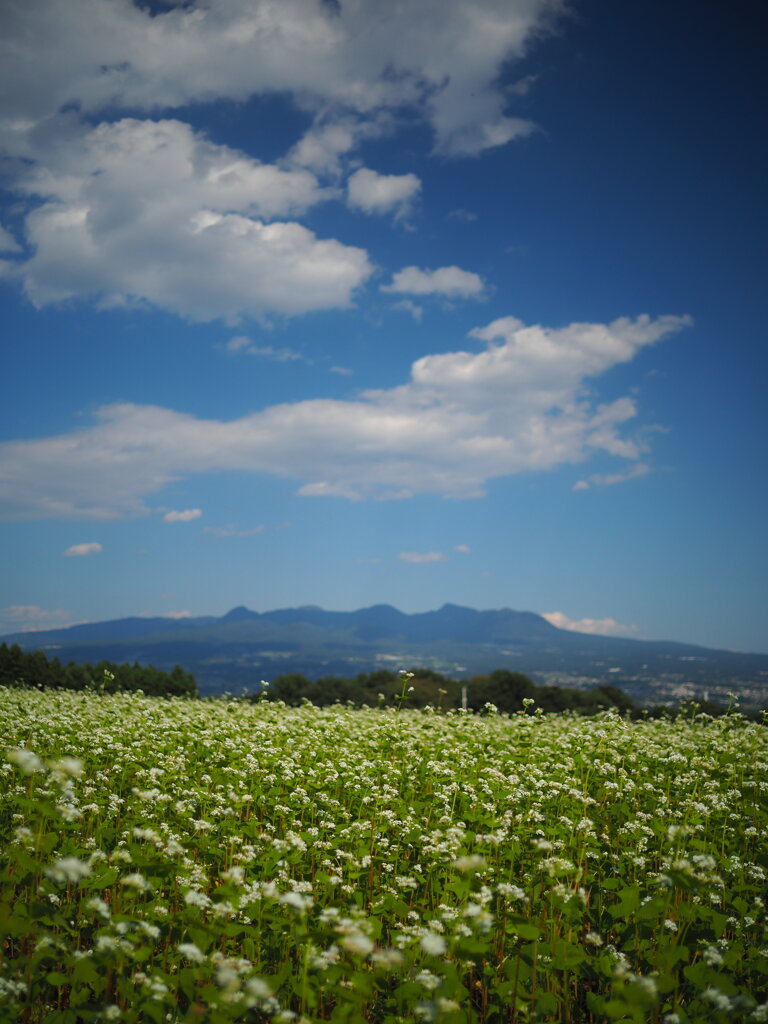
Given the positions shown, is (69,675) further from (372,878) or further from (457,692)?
(372,878)

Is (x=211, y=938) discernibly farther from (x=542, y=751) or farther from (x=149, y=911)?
(x=542, y=751)

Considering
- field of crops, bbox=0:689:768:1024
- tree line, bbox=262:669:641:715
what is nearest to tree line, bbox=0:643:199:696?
Answer: tree line, bbox=262:669:641:715

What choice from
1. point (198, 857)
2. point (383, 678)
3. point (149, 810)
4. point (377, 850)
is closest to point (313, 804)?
point (377, 850)

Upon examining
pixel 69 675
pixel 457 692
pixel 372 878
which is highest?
pixel 372 878

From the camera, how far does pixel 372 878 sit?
6.91m

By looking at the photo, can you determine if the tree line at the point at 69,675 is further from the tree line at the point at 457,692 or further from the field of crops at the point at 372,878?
the field of crops at the point at 372,878

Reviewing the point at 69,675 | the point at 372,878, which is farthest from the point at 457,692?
the point at 372,878

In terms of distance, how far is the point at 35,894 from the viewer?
6.07 meters

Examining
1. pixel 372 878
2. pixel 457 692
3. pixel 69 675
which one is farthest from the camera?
pixel 457 692

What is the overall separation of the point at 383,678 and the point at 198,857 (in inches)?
2756

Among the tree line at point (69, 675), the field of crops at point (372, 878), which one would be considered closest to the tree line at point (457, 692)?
the tree line at point (69, 675)

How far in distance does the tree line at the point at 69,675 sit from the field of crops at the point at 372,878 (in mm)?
37741

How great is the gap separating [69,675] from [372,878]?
5525 cm

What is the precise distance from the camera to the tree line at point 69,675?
156ft
